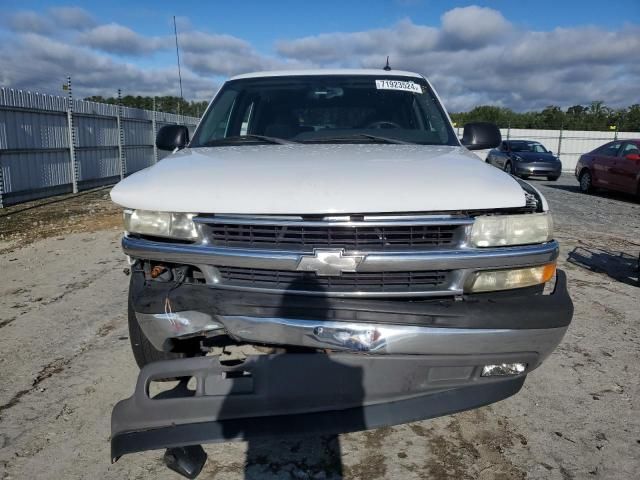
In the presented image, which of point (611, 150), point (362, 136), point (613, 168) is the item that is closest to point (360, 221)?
point (362, 136)

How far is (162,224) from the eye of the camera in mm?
2352

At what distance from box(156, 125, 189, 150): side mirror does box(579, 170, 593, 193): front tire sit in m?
13.6

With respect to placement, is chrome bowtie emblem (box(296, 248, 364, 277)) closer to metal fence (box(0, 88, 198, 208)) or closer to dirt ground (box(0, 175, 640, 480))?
dirt ground (box(0, 175, 640, 480))

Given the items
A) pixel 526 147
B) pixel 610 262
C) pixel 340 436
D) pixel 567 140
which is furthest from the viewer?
pixel 567 140

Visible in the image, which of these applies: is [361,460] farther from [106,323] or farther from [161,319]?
[106,323]

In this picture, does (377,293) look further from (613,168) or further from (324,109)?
(613,168)

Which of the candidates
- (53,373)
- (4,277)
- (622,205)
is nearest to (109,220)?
(4,277)

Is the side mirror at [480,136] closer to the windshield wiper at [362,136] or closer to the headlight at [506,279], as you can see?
the windshield wiper at [362,136]

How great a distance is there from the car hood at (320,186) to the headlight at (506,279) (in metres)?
0.30

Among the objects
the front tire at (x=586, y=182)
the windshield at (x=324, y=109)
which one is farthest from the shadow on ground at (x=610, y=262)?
the front tire at (x=586, y=182)

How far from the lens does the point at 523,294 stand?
7.68 ft

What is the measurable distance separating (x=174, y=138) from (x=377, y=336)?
8.10 feet

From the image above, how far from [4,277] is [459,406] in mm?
5132

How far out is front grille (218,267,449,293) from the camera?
7.28 ft
